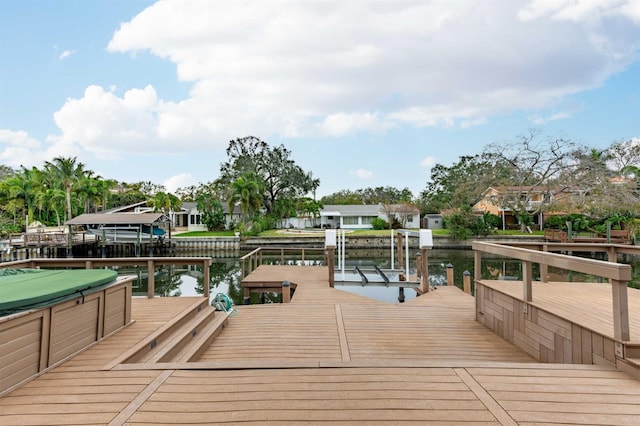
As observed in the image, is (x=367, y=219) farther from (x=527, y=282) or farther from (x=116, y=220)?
(x=527, y=282)

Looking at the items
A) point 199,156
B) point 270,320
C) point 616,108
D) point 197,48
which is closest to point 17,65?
point 197,48

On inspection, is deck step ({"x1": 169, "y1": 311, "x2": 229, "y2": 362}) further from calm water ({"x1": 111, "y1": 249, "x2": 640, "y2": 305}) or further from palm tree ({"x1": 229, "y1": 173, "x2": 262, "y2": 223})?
palm tree ({"x1": 229, "y1": 173, "x2": 262, "y2": 223})

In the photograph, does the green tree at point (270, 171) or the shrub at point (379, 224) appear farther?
the green tree at point (270, 171)

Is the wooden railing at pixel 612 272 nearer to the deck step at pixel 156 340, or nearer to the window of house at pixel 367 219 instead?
the deck step at pixel 156 340

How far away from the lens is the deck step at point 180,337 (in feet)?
8.55

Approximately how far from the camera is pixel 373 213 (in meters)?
33.4

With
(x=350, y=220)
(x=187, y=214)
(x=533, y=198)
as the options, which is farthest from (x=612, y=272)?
(x=187, y=214)

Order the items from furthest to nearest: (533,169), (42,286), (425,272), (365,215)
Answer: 1. (365,215)
2. (533,169)
3. (425,272)
4. (42,286)

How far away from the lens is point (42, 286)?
2.33 m

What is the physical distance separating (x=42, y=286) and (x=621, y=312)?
4.03 m

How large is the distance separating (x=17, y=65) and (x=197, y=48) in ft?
23.7

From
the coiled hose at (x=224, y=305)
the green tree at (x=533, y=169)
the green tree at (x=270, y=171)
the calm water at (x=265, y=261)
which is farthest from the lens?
the green tree at (x=270, y=171)

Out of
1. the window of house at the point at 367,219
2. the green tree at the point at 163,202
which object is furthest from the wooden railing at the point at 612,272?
the green tree at the point at 163,202

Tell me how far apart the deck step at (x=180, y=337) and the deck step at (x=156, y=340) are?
14 millimetres
